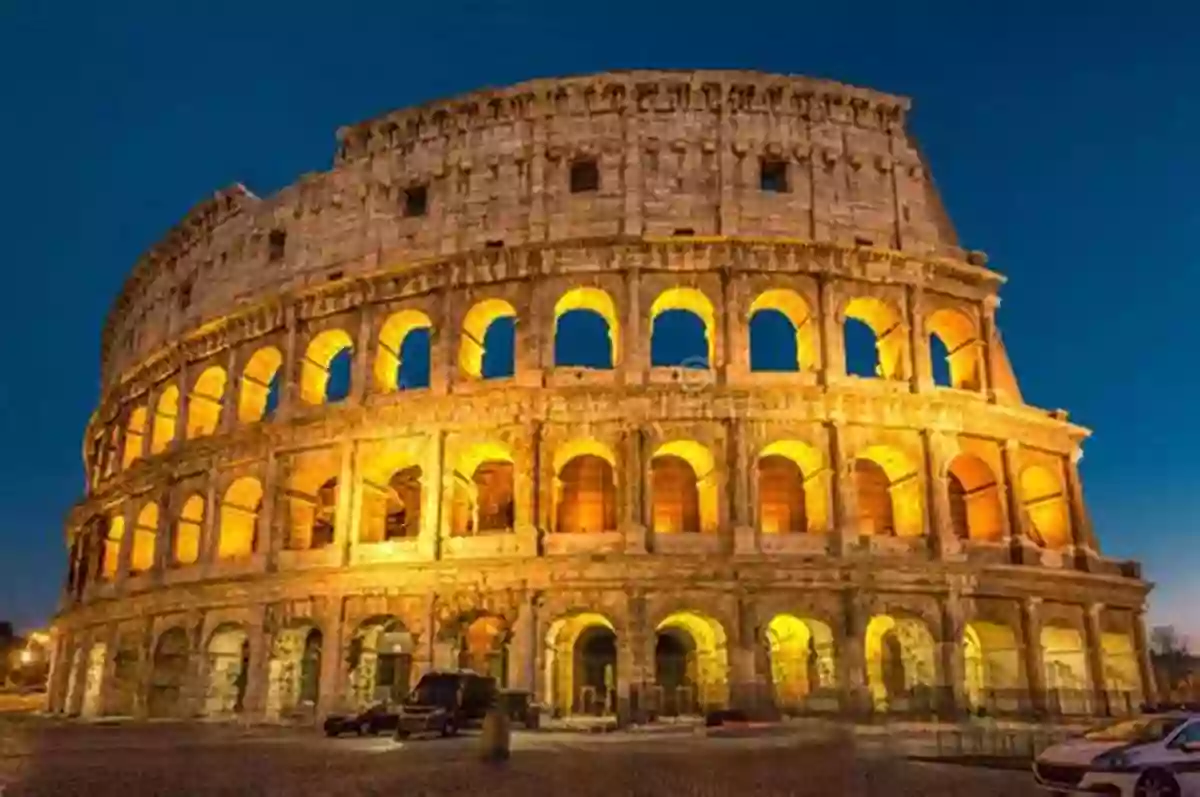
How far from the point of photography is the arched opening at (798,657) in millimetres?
23812

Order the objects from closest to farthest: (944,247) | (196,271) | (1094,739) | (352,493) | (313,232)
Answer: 1. (1094,739)
2. (352,493)
3. (944,247)
4. (313,232)
5. (196,271)

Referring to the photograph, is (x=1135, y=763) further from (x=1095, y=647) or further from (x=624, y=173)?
(x=624, y=173)

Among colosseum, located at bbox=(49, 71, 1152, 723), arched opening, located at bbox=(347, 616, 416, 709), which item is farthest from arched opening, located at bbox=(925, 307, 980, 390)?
arched opening, located at bbox=(347, 616, 416, 709)

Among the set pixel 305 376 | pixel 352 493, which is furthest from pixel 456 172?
pixel 352 493

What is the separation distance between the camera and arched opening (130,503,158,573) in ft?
103

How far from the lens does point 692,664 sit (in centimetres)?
2520

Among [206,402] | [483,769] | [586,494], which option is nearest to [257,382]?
[206,402]

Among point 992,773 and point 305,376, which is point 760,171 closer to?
point 305,376

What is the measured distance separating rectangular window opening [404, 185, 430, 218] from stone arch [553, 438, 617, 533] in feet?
30.7

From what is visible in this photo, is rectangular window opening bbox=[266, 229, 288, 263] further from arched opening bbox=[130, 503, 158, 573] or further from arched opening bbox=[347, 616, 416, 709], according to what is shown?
arched opening bbox=[347, 616, 416, 709]

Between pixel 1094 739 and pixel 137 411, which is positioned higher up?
pixel 137 411

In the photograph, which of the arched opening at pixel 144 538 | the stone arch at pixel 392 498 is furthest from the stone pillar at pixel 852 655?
the arched opening at pixel 144 538

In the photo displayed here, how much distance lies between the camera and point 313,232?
30078mm

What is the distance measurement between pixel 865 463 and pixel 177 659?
71.0 feet
